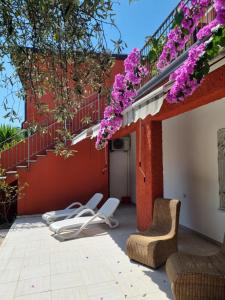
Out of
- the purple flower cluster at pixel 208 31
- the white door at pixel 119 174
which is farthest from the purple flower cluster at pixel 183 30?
the white door at pixel 119 174

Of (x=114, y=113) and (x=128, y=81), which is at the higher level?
(x=128, y=81)

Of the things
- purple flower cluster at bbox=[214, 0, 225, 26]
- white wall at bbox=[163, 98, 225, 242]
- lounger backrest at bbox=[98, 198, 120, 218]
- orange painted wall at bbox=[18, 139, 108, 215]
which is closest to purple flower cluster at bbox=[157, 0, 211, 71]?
purple flower cluster at bbox=[214, 0, 225, 26]

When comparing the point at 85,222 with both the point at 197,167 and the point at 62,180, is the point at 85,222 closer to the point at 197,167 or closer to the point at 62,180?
the point at 197,167

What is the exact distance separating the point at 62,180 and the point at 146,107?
11.2 meters

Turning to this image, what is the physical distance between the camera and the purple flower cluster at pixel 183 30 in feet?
15.3

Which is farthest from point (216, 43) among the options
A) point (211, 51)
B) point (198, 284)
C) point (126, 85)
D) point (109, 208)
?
point (109, 208)

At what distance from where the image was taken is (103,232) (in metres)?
11.7

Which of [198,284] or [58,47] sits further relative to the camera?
[198,284]

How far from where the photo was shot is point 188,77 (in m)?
4.41

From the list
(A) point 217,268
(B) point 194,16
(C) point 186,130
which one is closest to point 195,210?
(C) point 186,130

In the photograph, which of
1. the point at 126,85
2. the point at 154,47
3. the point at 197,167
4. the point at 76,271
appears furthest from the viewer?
the point at 197,167

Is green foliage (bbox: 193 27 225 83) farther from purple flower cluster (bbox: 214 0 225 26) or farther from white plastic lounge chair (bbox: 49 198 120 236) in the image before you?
white plastic lounge chair (bbox: 49 198 120 236)

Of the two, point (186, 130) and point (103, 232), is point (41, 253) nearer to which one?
point (103, 232)

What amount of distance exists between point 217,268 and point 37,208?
1243 centimetres
